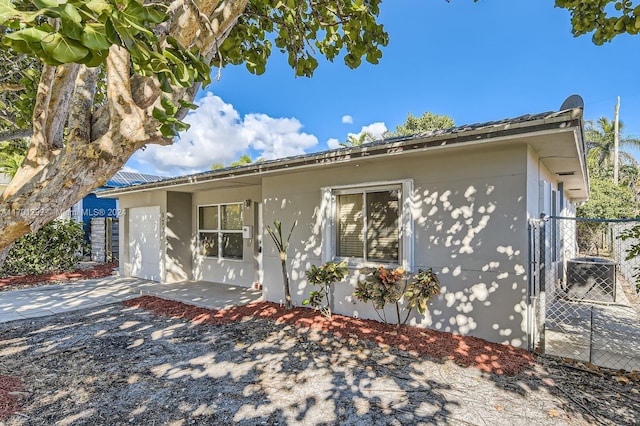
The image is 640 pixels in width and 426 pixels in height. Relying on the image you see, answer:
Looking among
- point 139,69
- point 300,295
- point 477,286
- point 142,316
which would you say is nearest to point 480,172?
→ point 477,286

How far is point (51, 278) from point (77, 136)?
11834mm

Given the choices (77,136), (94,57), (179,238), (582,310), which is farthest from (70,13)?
(179,238)

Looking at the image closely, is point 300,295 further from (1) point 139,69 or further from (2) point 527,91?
(2) point 527,91

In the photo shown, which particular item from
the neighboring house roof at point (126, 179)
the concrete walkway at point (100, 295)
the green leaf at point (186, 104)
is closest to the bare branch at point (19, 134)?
the concrete walkway at point (100, 295)

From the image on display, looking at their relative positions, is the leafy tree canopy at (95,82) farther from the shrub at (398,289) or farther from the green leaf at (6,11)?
the shrub at (398,289)

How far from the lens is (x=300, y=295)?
674 cm

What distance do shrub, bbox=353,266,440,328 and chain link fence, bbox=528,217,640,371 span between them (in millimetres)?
1320

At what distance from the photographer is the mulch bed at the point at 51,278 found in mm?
9586

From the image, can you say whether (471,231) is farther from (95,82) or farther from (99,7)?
(99,7)

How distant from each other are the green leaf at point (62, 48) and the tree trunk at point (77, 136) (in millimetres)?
657

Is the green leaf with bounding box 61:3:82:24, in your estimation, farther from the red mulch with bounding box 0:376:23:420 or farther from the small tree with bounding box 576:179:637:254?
the small tree with bounding box 576:179:637:254

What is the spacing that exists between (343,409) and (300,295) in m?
3.64

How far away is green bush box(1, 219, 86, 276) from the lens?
1062 centimetres

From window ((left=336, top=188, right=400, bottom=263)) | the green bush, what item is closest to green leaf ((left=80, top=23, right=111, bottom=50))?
window ((left=336, top=188, right=400, bottom=263))
